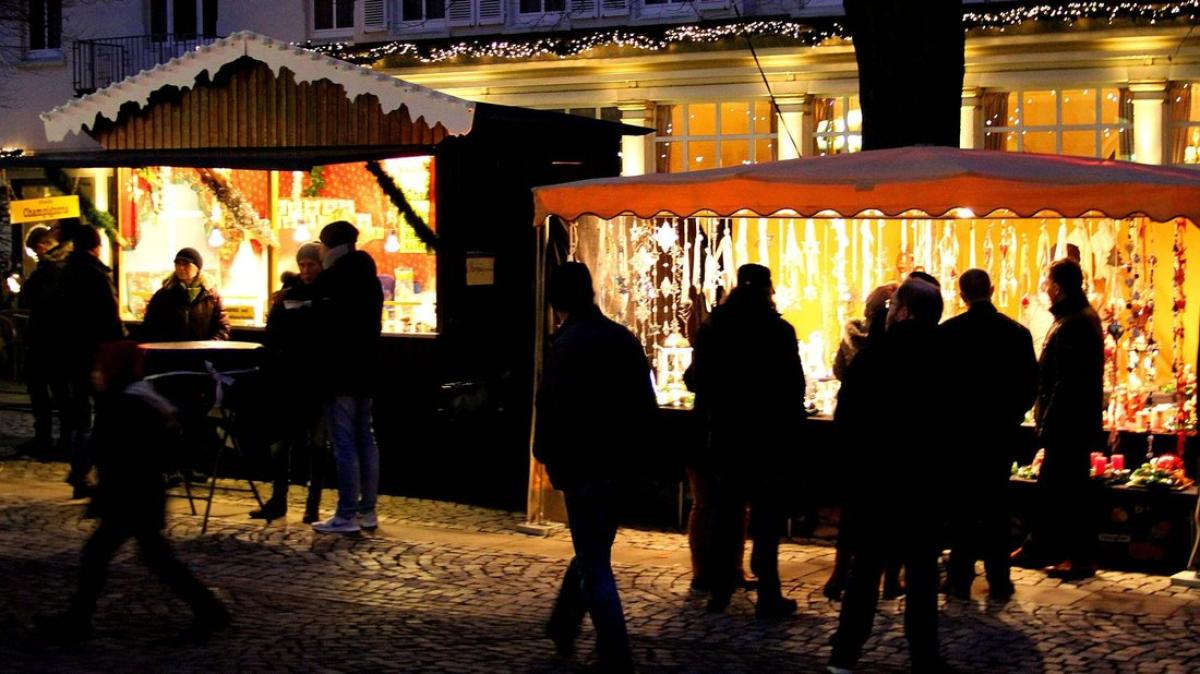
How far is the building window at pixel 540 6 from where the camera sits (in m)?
22.1

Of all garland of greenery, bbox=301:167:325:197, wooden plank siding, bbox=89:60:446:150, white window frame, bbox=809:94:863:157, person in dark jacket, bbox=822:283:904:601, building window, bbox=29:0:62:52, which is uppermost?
building window, bbox=29:0:62:52

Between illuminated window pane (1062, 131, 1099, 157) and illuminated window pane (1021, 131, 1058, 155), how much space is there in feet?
0.35

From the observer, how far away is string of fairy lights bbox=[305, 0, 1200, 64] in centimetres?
1784

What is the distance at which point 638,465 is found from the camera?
23.2 feet

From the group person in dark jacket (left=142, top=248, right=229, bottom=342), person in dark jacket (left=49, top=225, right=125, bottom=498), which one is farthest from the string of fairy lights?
person in dark jacket (left=49, top=225, right=125, bottom=498)

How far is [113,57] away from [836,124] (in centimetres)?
1159

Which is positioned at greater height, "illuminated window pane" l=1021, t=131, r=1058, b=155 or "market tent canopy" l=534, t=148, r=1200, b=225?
"illuminated window pane" l=1021, t=131, r=1058, b=155

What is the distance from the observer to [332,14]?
24000mm

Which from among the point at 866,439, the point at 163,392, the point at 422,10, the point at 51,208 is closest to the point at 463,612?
the point at 866,439

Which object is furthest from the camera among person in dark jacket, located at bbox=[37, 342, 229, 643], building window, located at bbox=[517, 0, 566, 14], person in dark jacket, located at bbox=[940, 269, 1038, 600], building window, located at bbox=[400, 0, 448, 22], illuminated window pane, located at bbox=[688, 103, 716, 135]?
building window, located at bbox=[400, 0, 448, 22]

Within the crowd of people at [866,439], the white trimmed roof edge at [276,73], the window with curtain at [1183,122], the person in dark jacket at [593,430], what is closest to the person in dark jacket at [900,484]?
the crowd of people at [866,439]

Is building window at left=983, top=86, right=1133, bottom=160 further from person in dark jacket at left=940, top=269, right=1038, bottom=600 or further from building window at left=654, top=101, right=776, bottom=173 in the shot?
person in dark jacket at left=940, top=269, right=1038, bottom=600

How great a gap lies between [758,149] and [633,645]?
519 inches

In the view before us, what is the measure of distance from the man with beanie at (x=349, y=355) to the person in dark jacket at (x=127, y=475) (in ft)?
9.37
